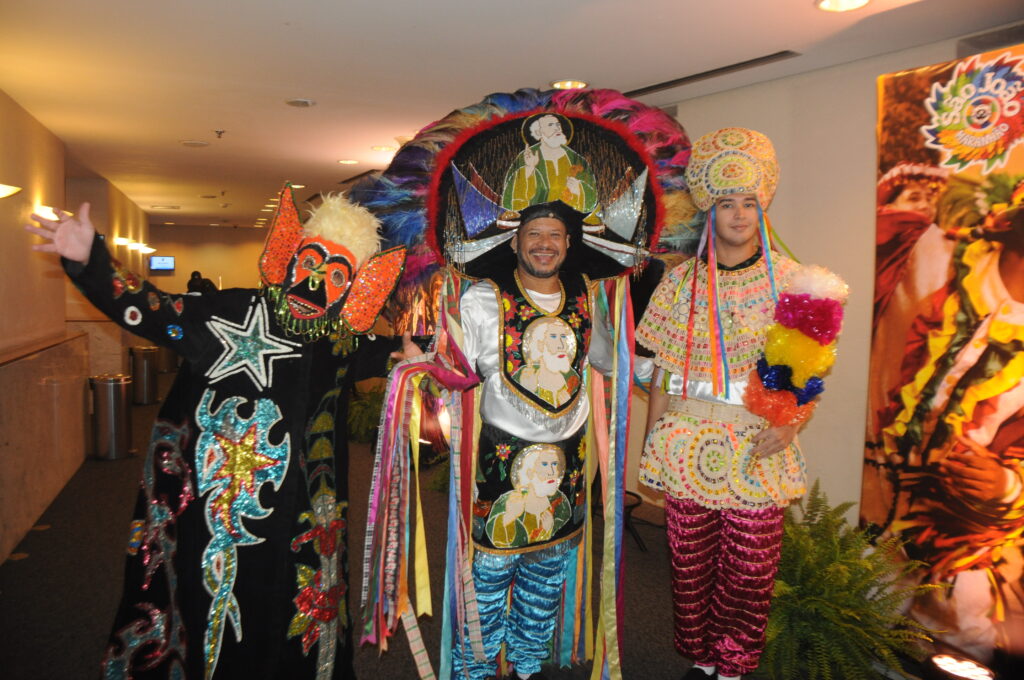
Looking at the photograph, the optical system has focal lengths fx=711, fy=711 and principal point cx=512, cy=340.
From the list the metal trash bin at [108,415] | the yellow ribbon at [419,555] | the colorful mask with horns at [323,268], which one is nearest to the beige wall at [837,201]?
the yellow ribbon at [419,555]

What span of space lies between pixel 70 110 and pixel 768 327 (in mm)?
5426

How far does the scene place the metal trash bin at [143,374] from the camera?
8852 mm

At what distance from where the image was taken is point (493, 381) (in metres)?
2.39

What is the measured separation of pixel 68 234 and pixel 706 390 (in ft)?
6.32

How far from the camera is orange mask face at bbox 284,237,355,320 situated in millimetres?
2029

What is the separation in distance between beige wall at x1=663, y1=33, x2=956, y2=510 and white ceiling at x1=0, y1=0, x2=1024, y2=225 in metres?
0.14

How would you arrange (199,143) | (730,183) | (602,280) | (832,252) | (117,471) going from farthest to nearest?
(199,143), (117,471), (832,252), (602,280), (730,183)

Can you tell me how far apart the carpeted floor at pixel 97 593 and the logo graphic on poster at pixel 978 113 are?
89.9 inches

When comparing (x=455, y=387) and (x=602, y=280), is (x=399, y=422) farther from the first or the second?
(x=602, y=280)

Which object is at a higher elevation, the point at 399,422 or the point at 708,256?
the point at 708,256

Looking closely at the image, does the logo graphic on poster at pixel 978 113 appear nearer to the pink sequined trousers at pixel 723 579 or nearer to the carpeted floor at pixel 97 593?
the pink sequined trousers at pixel 723 579

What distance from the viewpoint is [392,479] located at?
2156mm

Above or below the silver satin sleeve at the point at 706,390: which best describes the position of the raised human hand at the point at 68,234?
above

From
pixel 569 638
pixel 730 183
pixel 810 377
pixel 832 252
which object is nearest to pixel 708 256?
pixel 730 183
